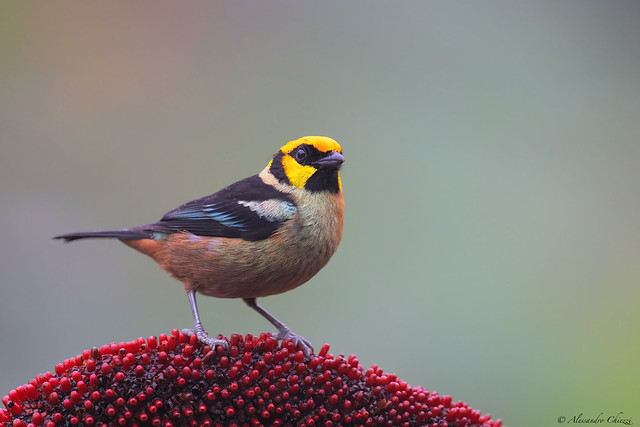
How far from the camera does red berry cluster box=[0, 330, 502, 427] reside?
2205 mm

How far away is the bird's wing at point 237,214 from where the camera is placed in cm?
282

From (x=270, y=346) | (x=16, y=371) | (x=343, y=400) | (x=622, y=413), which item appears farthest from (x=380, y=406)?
(x=16, y=371)

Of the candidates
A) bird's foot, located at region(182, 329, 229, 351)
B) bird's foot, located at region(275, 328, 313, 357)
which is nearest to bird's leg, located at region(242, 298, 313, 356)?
bird's foot, located at region(275, 328, 313, 357)

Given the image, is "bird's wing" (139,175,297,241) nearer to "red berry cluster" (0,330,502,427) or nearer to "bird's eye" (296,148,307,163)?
"bird's eye" (296,148,307,163)

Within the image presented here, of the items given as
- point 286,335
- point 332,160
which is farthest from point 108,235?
point 332,160

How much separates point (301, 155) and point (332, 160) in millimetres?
171

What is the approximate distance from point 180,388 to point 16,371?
2.60 metres

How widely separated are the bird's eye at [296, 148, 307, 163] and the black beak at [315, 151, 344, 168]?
7 centimetres

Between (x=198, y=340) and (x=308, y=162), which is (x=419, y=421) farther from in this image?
(x=308, y=162)

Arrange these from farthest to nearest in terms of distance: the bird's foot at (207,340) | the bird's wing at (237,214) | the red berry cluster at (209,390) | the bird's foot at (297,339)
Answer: the bird's wing at (237,214), the bird's foot at (297,339), the bird's foot at (207,340), the red berry cluster at (209,390)

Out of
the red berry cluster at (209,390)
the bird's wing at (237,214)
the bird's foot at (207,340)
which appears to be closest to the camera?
the red berry cluster at (209,390)

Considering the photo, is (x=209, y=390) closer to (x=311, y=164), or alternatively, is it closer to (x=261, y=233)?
(x=261, y=233)

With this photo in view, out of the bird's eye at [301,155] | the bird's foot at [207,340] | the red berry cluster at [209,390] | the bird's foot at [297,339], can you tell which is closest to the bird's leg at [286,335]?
the bird's foot at [297,339]

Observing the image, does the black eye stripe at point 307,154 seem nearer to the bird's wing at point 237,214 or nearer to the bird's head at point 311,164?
the bird's head at point 311,164
